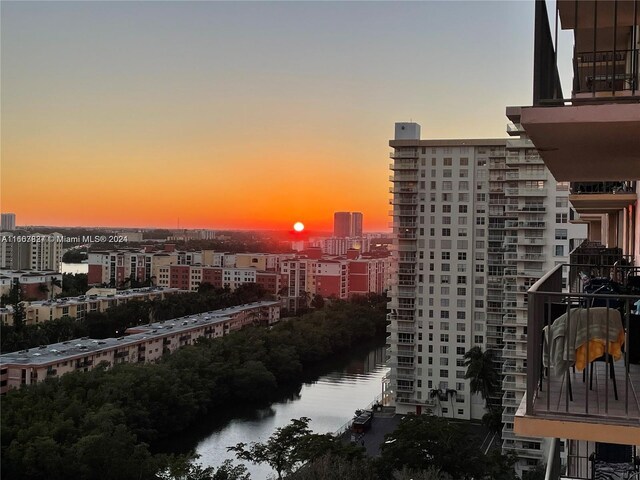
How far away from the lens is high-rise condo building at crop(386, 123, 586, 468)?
23.0m

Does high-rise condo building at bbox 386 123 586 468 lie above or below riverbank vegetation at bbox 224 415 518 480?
above

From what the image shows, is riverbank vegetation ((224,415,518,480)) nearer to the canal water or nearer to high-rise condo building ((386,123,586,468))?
the canal water

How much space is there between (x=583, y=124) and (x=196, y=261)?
5969cm

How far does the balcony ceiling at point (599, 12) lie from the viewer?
11.4 ft

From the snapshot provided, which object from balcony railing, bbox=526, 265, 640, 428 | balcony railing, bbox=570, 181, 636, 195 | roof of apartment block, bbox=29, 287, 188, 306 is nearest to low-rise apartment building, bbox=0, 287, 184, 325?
roof of apartment block, bbox=29, 287, 188, 306

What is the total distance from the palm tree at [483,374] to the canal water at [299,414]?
407 centimetres

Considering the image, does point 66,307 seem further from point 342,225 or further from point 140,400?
point 342,225

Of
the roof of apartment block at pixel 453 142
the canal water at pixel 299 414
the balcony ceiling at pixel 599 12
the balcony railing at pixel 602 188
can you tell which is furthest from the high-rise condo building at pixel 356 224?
the balcony ceiling at pixel 599 12

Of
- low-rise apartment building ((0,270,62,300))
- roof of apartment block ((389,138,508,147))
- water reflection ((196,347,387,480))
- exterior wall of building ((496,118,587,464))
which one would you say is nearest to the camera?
water reflection ((196,347,387,480))

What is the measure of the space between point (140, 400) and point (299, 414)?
5.20 m

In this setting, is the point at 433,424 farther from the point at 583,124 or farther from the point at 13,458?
the point at 583,124

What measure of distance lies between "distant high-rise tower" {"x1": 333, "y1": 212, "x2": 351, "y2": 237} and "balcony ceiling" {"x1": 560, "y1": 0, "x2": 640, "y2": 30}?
73068 mm

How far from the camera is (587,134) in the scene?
8.30 ft

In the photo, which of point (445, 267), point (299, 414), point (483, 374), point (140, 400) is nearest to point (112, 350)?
point (140, 400)
